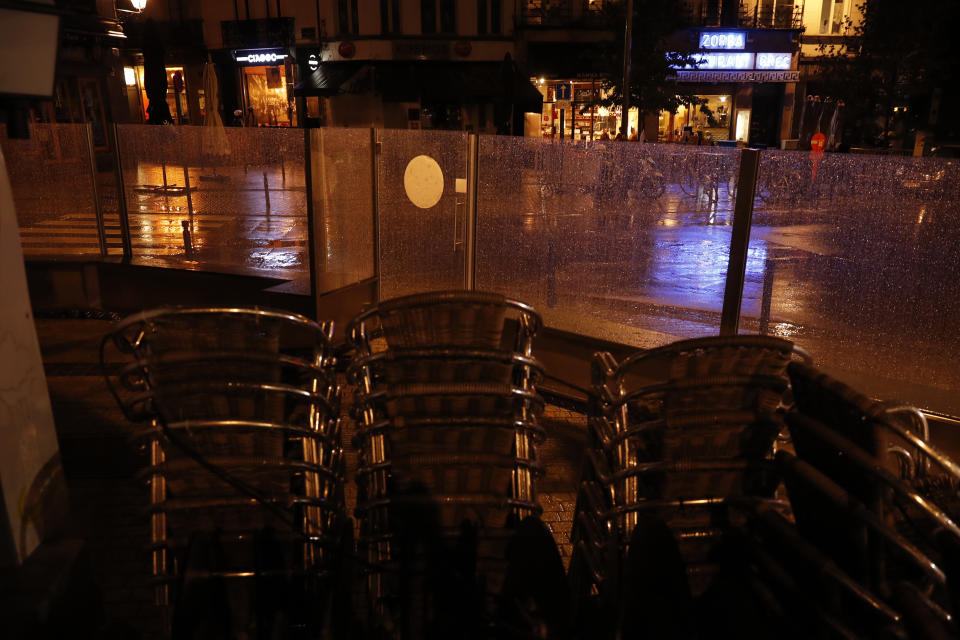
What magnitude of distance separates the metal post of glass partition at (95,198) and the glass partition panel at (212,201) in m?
0.32

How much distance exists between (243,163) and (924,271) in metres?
6.06

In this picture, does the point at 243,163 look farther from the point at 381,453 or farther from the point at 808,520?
the point at 808,520

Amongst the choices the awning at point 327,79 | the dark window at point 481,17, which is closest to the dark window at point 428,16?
the dark window at point 481,17

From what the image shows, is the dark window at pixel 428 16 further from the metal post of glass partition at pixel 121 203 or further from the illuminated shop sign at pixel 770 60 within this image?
the metal post of glass partition at pixel 121 203

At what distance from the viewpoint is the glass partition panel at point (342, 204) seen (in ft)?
20.7

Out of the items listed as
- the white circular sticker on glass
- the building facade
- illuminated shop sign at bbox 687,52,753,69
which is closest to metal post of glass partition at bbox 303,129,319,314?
the white circular sticker on glass

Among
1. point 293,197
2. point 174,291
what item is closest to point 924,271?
point 293,197

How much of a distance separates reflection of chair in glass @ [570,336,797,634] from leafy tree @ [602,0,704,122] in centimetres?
2206

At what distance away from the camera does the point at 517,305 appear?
2.64 meters

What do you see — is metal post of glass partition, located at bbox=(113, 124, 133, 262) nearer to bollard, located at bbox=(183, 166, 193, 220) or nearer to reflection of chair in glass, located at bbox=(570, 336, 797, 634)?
bollard, located at bbox=(183, 166, 193, 220)

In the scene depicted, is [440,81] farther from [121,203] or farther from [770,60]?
[121,203]

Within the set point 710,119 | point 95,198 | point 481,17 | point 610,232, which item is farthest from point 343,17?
point 610,232

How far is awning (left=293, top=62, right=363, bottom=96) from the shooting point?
31328mm

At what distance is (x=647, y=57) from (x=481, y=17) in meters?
10.5
